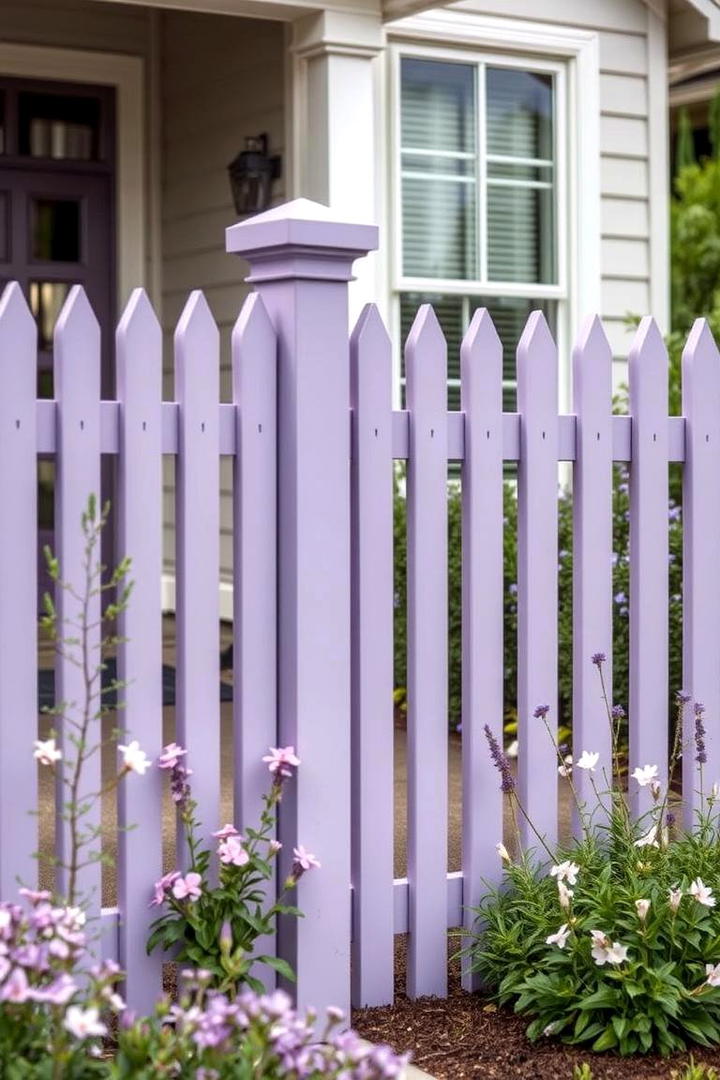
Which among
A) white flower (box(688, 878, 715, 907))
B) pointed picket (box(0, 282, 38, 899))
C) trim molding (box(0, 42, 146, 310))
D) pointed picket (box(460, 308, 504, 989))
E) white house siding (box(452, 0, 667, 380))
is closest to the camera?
pointed picket (box(0, 282, 38, 899))

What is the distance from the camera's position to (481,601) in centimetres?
324

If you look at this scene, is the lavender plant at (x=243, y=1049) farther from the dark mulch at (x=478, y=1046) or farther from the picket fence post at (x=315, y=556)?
the picket fence post at (x=315, y=556)

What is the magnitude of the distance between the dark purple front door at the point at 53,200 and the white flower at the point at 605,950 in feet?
17.3

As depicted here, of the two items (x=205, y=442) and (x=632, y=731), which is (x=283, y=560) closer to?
(x=205, y=442)

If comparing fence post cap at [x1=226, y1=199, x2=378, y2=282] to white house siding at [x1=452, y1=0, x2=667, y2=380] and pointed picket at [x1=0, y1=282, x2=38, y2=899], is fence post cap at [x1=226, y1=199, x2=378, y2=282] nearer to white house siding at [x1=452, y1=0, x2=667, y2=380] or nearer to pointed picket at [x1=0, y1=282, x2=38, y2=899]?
pointed picket at [x1=0, y1=282, x2=38, y2=899]

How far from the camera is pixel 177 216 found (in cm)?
827

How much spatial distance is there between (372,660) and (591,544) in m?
0.57

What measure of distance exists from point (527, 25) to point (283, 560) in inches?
207

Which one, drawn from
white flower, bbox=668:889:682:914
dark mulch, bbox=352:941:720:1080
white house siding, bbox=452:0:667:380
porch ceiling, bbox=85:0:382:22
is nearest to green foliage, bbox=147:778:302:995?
dark mulch, bbox=352:941:720:1080

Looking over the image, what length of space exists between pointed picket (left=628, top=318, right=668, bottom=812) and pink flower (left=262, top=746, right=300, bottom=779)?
2.73ft

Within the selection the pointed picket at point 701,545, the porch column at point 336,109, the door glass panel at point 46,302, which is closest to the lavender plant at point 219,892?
the pointed picket at point 701,545

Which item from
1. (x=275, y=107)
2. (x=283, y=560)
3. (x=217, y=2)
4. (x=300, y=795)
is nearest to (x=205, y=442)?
(x=283, y=560)

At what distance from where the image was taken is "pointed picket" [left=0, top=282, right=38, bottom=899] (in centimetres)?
273

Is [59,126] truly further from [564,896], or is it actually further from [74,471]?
[564,896]
